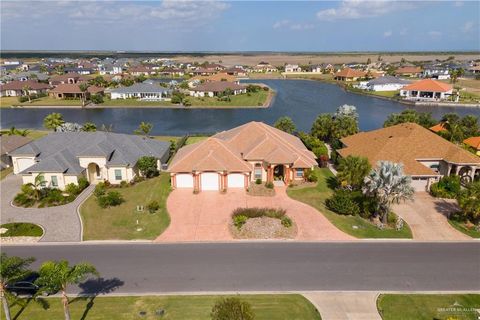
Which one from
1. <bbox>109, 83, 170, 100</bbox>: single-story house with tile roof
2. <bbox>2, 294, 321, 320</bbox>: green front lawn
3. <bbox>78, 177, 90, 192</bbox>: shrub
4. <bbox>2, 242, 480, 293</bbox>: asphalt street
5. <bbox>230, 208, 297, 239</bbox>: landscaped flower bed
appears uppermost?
<bbox>109, 83, 170, 100</bbox>: single-story house with tile roof

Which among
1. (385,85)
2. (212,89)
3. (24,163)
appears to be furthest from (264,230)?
(385,85)

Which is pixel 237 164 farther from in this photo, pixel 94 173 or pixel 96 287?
pixel 96 287

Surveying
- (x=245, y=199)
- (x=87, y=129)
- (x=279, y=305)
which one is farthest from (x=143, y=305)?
(x=87, y=129)

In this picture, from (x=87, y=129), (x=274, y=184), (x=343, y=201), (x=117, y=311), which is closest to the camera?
(x=117, y=311)

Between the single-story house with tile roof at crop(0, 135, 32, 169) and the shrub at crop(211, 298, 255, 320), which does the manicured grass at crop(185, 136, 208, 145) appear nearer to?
the single-story house with tile roof at crop(0, 135, 32, 169)

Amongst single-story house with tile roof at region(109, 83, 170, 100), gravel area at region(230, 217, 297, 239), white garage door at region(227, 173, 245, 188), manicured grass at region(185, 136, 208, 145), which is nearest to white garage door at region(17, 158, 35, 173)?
manicured grass at region(185, 136, 208, 145)

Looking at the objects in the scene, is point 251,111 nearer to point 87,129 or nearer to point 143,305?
point 87,129
